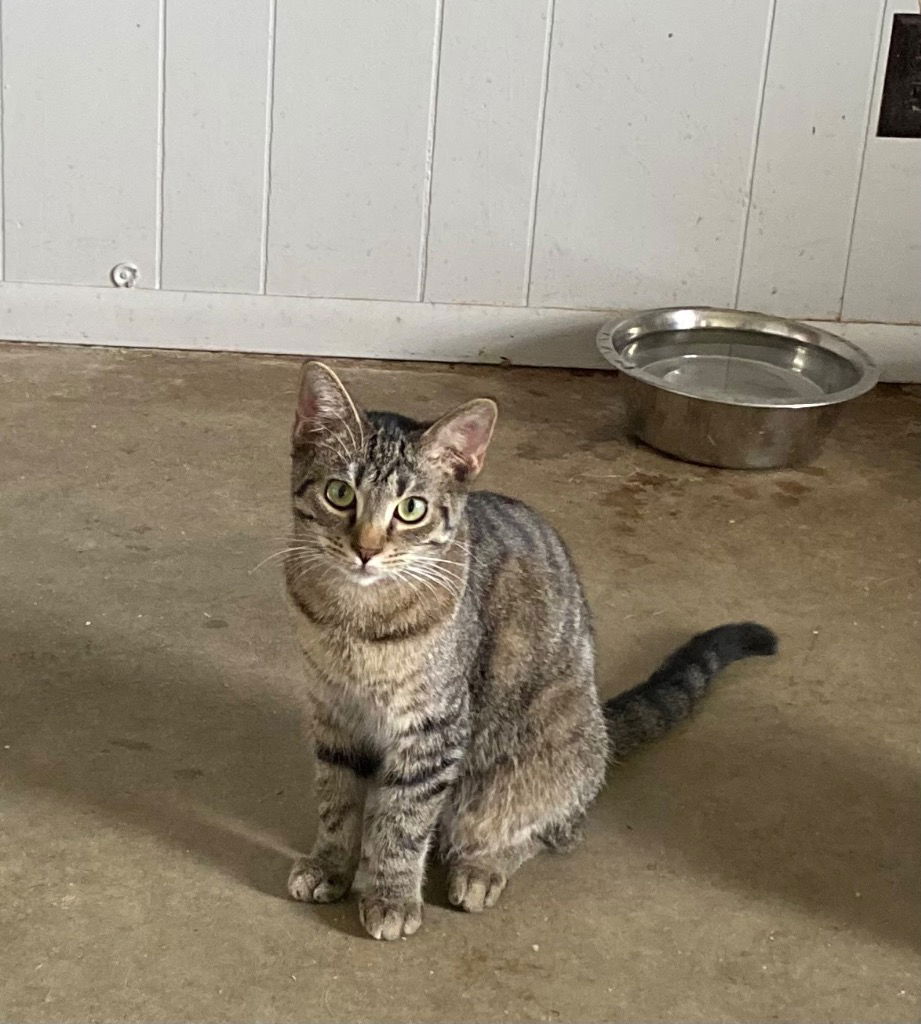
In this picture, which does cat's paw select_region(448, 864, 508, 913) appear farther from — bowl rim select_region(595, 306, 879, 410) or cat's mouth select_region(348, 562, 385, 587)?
bowl rim select_region(595, 306, 879, 410)

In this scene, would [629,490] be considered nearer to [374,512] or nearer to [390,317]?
[390,317]

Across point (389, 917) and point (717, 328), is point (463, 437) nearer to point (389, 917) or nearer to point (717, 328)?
point (389, 917)

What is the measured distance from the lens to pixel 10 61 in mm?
3648

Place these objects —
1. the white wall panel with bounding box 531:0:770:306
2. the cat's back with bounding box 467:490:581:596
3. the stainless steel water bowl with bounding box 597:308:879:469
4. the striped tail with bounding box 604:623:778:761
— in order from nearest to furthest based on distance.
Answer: the cat's back with bounding box 467:490:581:596 < the striped tail with bounding box 604:623:778:761 < the stainless steel water bowl with bounding box 597:308:879:469 < the white wall panel with bounding box 531:0:770:306

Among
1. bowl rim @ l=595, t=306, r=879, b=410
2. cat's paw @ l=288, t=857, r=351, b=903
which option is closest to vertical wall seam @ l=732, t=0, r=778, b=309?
bowl rim @ l=595, t=306, r=879, b=410

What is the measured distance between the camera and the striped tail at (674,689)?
2.39 metres

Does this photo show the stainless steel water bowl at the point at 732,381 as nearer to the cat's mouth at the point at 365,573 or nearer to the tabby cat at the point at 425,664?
the tabby cat at the point at 425,664

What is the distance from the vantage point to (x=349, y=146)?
3785mm

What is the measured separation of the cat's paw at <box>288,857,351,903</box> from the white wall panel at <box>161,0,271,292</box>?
213cm

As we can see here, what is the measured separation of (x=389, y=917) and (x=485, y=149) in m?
2.31

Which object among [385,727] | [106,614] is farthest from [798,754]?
[106,614]

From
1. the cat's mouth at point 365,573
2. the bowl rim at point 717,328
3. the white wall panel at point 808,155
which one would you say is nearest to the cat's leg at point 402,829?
the cat's mouth at point 365,573

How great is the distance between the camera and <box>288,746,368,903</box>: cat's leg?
2.06 m

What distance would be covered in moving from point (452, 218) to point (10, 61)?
1.13 meters
